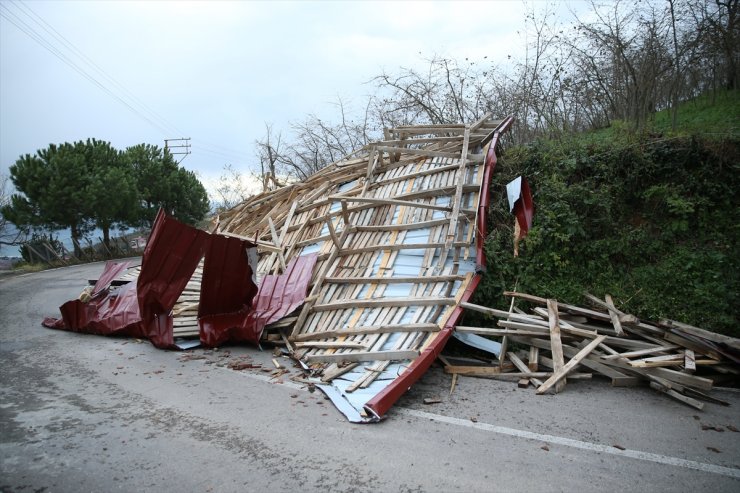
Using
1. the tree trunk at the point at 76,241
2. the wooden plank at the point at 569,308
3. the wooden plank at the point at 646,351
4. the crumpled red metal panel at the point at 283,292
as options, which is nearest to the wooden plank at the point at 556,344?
the wooden plank at the point at 569,308

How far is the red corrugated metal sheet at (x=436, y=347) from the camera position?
439 cm

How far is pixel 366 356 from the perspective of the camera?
5.59 m

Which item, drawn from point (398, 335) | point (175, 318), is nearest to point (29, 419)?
point (175, 318)

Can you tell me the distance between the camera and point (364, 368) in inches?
215

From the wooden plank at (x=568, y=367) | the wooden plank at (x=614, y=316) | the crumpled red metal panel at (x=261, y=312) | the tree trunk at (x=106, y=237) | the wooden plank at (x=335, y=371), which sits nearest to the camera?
the wooden plank at (x=568, y=367)

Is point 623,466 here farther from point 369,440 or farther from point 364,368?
point 364,368

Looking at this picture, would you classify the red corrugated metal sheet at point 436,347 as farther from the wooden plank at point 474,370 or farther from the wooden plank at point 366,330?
the wooden plank at point 474,370

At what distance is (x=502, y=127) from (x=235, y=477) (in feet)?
25.6

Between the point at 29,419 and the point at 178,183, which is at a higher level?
the point at 178,183

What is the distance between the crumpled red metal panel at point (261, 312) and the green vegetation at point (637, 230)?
10.3 ft

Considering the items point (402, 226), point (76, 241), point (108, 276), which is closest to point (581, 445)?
point (402, 226)

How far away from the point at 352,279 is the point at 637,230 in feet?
15.1

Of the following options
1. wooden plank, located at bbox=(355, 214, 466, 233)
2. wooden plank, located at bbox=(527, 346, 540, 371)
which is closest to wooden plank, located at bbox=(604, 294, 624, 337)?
wooden plank, located at bbox=(527, 346, 540, 371)

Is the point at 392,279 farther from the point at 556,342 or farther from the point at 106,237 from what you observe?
the point at 106,237
